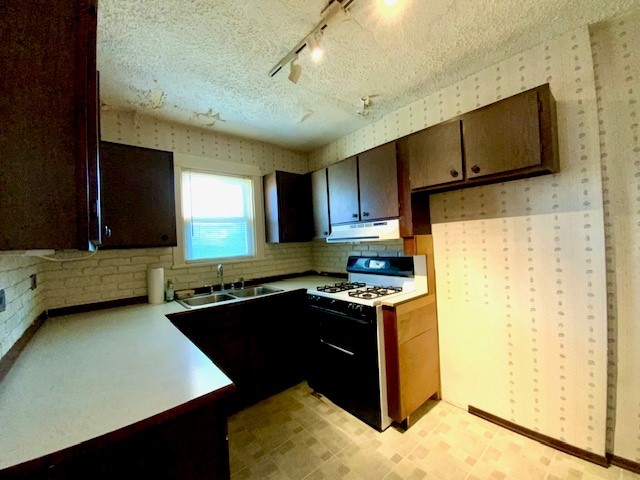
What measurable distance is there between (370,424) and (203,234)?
7.66 feet

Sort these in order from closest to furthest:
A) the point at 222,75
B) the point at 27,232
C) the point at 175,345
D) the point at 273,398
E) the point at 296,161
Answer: the point at 27,232 < the point at 175,345 < the point at 222,75 < the point at 273,398 < the point at 296,161

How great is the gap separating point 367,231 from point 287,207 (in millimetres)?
1064

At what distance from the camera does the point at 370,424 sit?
77.6 inches

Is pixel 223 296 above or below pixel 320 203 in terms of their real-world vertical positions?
below

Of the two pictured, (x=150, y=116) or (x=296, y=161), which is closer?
(x=150, y=116)

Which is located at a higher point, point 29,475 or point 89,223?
point 89,223

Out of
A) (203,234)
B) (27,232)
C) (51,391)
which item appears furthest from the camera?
(203,234)

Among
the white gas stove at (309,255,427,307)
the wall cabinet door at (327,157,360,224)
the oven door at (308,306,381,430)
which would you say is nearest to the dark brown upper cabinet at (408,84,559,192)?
the wall cabinet door at (327,157,360,224)

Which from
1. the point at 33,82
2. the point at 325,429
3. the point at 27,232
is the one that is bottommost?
the point at 325,429

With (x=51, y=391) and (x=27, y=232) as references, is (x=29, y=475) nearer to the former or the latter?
(x=51, y=391)

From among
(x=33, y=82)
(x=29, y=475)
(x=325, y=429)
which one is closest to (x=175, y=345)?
(x=29, y=475)

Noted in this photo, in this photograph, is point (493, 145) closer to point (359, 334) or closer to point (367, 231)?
point (367, 231)

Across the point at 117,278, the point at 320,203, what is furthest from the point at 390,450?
the point at 117,278

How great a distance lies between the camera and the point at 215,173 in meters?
2.84
